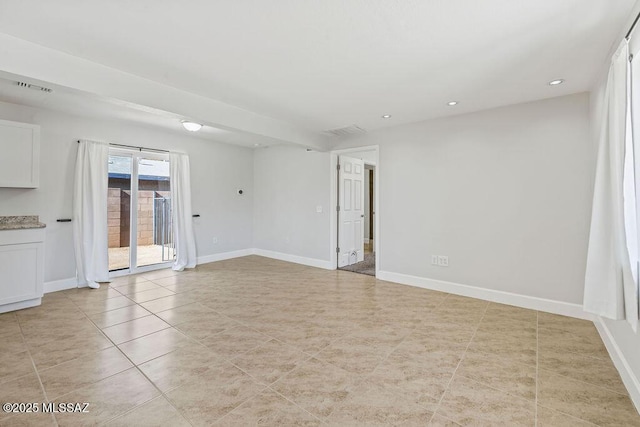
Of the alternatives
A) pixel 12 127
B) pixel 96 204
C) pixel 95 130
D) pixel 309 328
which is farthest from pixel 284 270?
pixel 12 127

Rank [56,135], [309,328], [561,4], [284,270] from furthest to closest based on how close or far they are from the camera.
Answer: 1. [284,270]
2. [56,135]
3. [309,328]
4. [561,4]

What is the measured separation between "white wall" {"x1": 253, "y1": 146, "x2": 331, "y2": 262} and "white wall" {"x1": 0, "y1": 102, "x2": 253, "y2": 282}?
0.37 meters

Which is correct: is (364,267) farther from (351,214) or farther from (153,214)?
(153,214)

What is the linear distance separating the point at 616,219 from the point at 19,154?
6.09 meters

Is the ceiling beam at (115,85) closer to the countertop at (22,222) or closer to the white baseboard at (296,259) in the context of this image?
the countertop at (22,222)

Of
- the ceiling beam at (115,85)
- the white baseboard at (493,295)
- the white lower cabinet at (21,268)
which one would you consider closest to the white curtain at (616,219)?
the white baseboard at (493,295)

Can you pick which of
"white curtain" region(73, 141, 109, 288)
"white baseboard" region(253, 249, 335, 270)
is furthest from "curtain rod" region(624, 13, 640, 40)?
"white curtain" region(73, 141, 109, 288)

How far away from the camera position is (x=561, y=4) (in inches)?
72.6

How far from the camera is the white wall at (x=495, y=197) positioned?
332cm

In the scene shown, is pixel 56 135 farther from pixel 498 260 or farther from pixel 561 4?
pixel 498 260

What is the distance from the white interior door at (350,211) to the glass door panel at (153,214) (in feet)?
11.0

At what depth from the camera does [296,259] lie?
6.20 m

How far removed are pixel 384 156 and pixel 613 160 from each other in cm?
304

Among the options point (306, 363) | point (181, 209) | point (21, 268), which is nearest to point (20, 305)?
point (21, 268)
